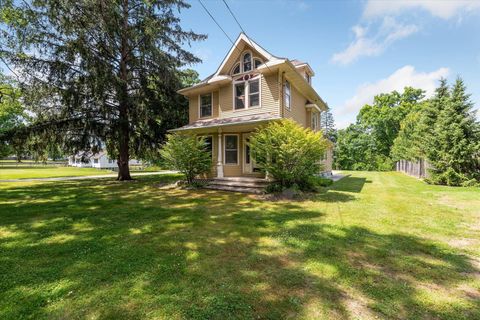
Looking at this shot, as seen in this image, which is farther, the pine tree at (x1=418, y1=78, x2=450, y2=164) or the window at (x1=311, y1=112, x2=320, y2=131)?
the window at (x1=311, y1=112, x2=320, y2=131)

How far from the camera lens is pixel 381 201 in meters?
8.09

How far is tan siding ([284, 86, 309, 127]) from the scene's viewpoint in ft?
41.4

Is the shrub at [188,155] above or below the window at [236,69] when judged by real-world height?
below

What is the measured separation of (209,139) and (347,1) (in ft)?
29.7

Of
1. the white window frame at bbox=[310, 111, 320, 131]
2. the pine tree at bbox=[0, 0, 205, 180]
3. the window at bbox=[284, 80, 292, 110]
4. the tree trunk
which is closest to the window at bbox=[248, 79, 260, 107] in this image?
the window at bbox=[284, 80, 292, 110]

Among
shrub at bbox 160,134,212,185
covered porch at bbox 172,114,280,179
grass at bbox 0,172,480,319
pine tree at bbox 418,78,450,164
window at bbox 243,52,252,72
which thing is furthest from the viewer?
pine tree at bbox 418,78,450,164

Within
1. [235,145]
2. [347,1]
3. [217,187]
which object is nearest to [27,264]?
[217,187]

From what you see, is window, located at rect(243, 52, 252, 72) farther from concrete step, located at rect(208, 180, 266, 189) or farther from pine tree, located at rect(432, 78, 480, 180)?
pine tree, located at rect(432, 78, 480, 180)

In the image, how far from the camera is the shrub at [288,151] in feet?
28.1

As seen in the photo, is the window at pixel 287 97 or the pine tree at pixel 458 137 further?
the pine tree at pixel 458 137

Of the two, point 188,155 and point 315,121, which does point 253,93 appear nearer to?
point 188,155

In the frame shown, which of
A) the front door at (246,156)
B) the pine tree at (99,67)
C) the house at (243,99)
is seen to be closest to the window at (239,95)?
the house at (243,99)

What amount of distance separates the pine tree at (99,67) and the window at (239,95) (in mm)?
5112

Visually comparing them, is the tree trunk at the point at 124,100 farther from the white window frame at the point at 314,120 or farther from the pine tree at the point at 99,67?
the white window frame at the point at 314,120
